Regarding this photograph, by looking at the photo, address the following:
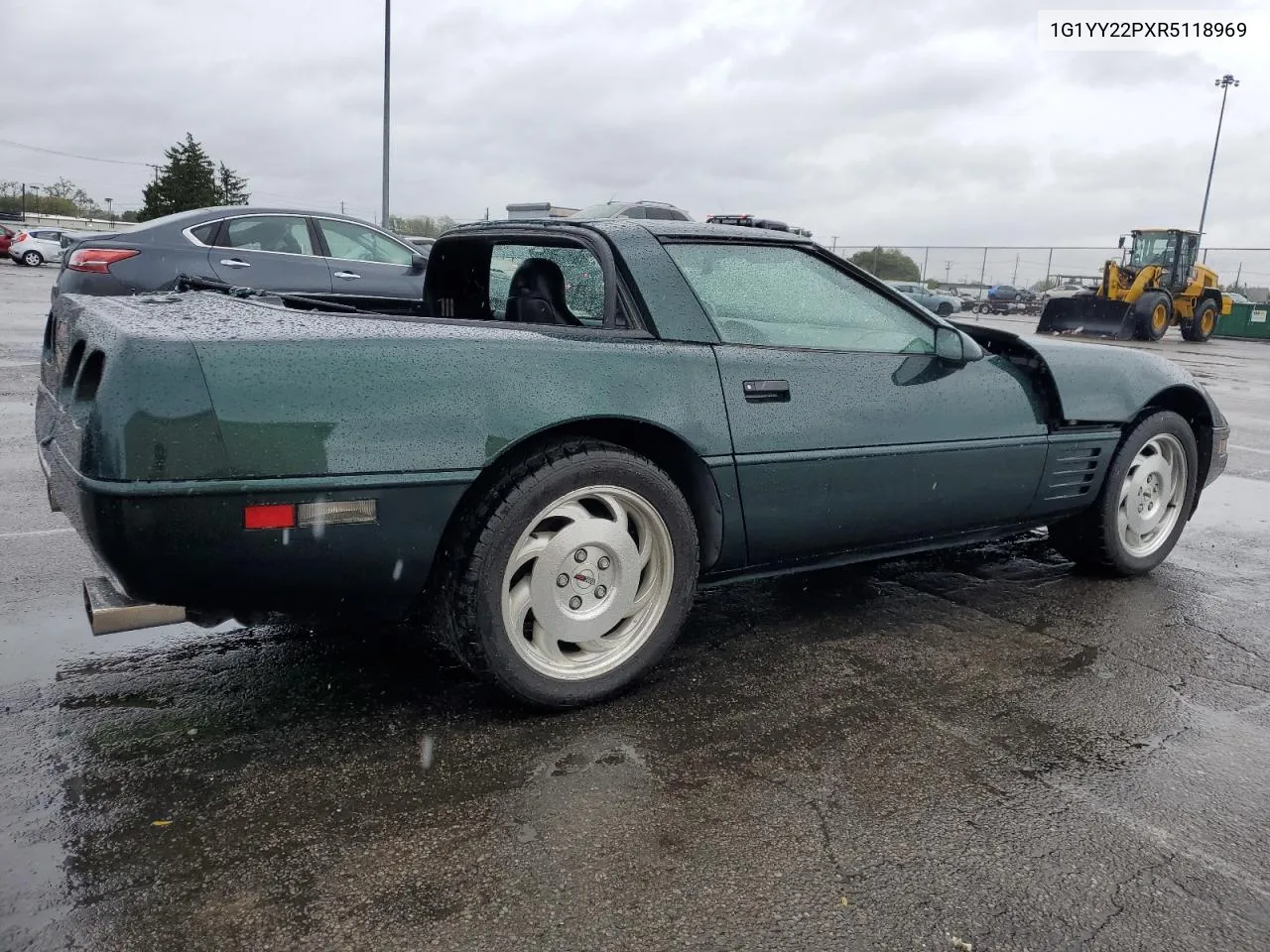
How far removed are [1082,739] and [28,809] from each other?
2587 millimetres

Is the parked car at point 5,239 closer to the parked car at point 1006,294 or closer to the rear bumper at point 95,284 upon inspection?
the rear bumper at point 95,284

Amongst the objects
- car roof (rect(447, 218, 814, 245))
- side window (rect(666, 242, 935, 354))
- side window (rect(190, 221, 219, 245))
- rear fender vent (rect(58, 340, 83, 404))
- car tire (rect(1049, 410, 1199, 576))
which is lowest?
car tire (rect(1049, 410, 1199, 576))

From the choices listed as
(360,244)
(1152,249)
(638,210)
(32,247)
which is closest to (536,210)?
(638,210)

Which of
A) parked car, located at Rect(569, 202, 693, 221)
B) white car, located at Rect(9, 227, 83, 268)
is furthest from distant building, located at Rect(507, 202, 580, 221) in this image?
white car, located at Rect(9, 227, 83, 268)

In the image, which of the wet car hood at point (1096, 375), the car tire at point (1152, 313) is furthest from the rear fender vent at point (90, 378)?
the car tire at point (1152, 313)

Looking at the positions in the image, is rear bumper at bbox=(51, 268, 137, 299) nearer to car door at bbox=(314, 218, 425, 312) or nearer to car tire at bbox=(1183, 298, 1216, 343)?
car door at bbox=(314, 218, 425, 312)

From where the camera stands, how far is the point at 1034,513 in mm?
3906

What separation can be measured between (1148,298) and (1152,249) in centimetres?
275

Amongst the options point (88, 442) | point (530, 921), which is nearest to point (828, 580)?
point (530, 921)

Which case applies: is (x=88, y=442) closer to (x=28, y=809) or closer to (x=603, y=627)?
(x=28, y=809)

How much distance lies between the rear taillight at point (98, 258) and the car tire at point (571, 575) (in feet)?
22.2

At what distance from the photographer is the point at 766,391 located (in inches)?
121

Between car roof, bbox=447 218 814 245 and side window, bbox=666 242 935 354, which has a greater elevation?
car roof, bbox=447 218 814 245

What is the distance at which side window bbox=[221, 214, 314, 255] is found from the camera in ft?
27.5
